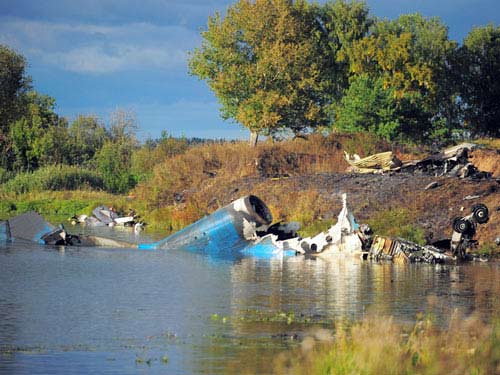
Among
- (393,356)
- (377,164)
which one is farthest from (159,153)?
(393,356)

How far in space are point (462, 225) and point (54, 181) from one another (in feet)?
116

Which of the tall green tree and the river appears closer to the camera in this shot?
the river

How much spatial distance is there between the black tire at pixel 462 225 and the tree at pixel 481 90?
65590 mm

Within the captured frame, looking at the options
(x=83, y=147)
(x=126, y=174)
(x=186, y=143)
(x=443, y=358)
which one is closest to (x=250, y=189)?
(x=186, y=143)

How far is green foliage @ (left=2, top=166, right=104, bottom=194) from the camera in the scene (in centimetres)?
5588

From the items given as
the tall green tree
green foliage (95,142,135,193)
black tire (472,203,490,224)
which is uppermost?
the tall green tree

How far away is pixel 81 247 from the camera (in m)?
30.8

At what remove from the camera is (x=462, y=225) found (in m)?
27.9

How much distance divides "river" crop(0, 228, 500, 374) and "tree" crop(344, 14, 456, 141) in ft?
113

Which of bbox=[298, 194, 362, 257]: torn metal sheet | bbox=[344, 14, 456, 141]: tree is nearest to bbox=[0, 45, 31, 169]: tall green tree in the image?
bbox=[344, 14, 456, 141]: tree

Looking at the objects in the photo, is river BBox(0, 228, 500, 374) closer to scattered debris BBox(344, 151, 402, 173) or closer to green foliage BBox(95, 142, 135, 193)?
scattered debris BBox(344, 151, 402, 173)

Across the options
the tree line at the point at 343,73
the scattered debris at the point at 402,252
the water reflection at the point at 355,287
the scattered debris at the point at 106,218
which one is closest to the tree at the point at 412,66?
the tree line at the point at 343,73

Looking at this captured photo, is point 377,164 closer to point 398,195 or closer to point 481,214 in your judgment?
point 398,195

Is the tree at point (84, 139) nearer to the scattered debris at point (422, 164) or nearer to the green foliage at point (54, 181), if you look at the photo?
the green foliage at point (54, 181)
